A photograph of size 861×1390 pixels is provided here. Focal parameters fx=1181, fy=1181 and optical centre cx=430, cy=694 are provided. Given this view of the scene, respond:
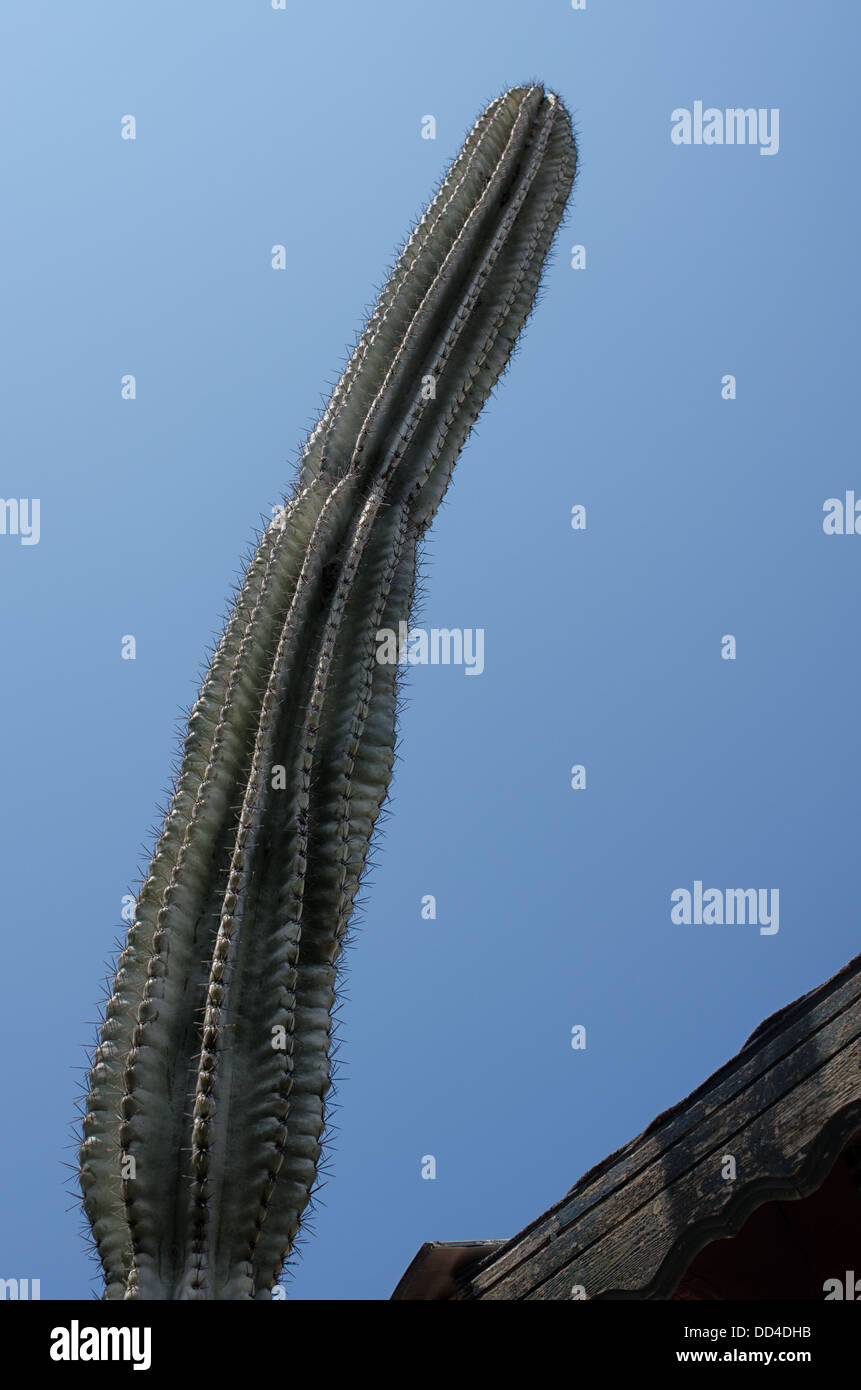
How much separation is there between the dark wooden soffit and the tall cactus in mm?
1196

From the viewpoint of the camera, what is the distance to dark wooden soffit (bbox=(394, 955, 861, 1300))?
409 centimetres

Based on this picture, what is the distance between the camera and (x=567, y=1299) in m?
4.39

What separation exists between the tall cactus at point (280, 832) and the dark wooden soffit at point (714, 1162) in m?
1.20

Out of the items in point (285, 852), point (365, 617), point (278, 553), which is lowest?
point (285, 852)

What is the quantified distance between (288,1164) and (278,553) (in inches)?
110

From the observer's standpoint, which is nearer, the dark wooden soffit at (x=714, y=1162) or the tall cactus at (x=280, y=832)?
A: the tall cactus at (x=280, y=832)

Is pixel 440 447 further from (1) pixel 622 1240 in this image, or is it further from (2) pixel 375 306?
(1) pixel 622 1240

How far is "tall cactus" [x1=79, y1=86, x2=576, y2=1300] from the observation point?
13.0ft

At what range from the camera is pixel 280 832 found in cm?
465

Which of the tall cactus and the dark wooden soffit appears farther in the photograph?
the dark wooden soffit

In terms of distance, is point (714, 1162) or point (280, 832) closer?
point (714, 1162)

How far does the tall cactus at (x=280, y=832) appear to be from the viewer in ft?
13.0

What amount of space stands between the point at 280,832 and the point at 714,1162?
203 centimetres
